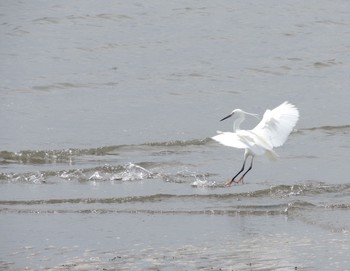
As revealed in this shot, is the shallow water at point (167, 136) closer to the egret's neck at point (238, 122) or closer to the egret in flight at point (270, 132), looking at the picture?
the egret in flight at point (270, 132)

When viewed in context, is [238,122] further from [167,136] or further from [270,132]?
[167,136]

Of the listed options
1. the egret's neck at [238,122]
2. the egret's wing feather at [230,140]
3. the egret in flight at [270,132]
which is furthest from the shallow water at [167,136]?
the egret's neck at [238,122]

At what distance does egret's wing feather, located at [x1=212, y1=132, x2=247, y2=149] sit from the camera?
32.0 feet

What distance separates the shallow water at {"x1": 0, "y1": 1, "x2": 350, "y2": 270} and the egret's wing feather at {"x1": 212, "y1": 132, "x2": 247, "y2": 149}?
1.49 ft

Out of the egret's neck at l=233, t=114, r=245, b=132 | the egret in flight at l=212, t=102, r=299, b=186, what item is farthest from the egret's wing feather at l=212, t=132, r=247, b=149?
the egret's neck at l=233, t=114, r=245, b=132

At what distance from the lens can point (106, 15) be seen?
20469 mm

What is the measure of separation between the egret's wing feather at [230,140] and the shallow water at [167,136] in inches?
17.9

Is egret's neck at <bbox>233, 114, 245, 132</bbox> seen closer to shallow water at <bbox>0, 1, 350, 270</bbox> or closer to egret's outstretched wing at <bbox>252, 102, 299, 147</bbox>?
egret's outstretched wing at <bbox>252, 102, 299, 147</bbox>

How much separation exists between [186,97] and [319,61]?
3.63 m

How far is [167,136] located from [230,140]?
2903 mm

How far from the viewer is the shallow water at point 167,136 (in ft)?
24.7

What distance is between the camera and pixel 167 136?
12672mm

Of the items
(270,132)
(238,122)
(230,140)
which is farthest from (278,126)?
(230,140)

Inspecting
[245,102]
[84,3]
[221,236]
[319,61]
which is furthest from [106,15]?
[221,236]
